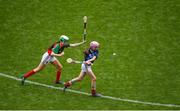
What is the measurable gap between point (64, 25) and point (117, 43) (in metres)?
2.99

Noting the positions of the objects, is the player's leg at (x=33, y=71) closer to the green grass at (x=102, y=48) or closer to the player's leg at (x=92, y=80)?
the green grass at (x=102, y=48)

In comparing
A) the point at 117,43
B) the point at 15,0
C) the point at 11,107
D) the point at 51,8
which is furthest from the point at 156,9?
the point at 11,107

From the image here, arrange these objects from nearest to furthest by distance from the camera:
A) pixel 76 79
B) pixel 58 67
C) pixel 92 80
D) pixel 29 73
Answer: pixel 92 80, pixel 76 79, pixel 29 73, pixel 58 67

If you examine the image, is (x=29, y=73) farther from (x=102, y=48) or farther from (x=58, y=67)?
(x=102, y=48)

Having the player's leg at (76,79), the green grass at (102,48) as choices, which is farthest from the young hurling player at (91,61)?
the green grass at (102,48)

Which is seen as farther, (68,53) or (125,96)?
(68,53)

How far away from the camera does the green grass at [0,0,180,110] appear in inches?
821

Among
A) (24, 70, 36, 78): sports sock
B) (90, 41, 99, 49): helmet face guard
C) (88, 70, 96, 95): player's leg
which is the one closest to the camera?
(90, 41, 99, 49): helmet face guard

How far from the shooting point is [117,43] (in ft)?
83.0

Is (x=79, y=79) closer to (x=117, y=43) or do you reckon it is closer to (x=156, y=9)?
(x=117, y=43)

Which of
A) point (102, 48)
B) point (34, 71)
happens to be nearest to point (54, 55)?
point (34, 71)

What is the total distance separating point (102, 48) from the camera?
24969 millimetres

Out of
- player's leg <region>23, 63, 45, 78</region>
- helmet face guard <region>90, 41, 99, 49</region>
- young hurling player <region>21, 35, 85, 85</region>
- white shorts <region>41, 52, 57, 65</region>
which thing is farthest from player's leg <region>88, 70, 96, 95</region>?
player's leg <region>23, 63, 45, 78</region>

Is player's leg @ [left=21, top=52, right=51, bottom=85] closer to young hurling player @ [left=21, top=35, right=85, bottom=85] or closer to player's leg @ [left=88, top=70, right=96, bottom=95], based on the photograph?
young hurling player @ [left=21, top=35, right=85, bottom=85]
